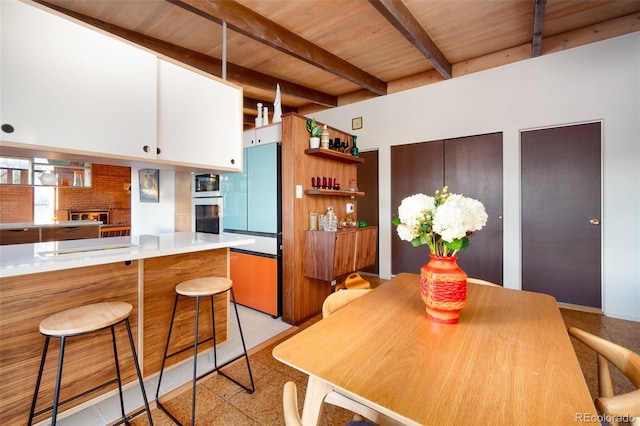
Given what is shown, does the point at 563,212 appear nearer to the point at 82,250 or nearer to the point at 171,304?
the point at 171,304

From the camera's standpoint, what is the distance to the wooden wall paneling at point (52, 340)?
4.66 ft

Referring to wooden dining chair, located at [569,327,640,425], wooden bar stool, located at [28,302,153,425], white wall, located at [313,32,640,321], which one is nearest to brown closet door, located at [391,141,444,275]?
white wall, located at [313,32,640,321]

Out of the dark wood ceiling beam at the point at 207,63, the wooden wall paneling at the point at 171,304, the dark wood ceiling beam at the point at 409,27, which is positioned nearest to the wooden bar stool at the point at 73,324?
the wooden wall paneling at the point at 171,304

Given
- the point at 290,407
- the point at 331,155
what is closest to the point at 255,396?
the point at 290,407

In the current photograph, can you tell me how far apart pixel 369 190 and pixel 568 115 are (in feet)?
8.64

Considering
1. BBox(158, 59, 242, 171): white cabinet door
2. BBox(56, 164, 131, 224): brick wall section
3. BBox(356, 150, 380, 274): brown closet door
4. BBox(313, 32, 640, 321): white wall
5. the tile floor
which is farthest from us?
BBox(56, 164, 131, 224): brick wall section

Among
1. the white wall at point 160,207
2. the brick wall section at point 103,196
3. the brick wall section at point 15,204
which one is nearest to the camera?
the white wall at point 160,207

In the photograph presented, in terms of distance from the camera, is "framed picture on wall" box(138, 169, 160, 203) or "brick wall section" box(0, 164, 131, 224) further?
"brick wall section" box(0, 164, 131, 224)

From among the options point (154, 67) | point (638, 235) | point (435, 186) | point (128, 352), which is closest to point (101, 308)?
point (128, 352)

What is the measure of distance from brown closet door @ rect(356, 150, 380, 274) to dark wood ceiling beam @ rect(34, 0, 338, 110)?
1531 mm

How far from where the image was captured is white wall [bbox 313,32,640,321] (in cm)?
293

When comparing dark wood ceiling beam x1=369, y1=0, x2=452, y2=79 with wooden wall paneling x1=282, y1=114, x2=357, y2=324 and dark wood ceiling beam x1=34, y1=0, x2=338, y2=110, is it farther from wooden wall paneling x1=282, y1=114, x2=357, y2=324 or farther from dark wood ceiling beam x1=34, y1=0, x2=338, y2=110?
dark wood ceiling beam x1=34, y1=0, x2=338, y2=110

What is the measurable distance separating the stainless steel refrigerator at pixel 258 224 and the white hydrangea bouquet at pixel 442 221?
2030 millimetres

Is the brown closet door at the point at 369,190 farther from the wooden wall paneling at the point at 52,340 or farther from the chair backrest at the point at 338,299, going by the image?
the wooden wall paneling at the point at 52,340
